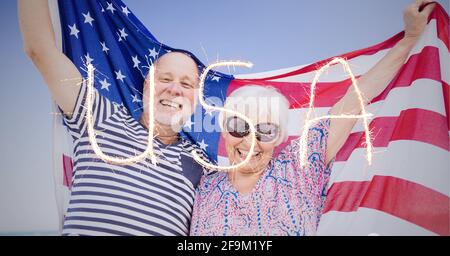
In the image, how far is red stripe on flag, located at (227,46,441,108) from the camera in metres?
1.39

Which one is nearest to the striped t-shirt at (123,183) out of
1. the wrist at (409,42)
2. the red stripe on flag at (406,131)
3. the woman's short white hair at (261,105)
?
the woman's short white hair at (261,105)

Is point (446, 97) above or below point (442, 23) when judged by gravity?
below

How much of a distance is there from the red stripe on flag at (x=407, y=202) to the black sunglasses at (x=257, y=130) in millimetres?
394

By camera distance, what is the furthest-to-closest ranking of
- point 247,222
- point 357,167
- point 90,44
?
point 90,44 < point 357,167 < point 247,222

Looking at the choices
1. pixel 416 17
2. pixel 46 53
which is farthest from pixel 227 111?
pixel 416 17

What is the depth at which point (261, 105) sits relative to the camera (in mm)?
1456

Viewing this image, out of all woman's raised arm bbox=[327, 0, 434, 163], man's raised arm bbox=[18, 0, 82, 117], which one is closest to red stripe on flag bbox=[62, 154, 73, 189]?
man's raised arm bbox=[18, 0, 82, 117]

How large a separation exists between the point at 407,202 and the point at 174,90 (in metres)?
0.98

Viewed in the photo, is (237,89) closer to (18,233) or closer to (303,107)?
(303,107)

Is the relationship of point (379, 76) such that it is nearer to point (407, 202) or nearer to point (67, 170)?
point (407, 202)

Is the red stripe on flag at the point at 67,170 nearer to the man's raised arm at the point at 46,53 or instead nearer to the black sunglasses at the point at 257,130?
the man's raised arm at the point at 46,53

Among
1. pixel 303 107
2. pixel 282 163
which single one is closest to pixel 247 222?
pixel 282 163

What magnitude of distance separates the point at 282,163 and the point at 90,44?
938 mm

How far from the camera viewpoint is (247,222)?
4.29 feet
